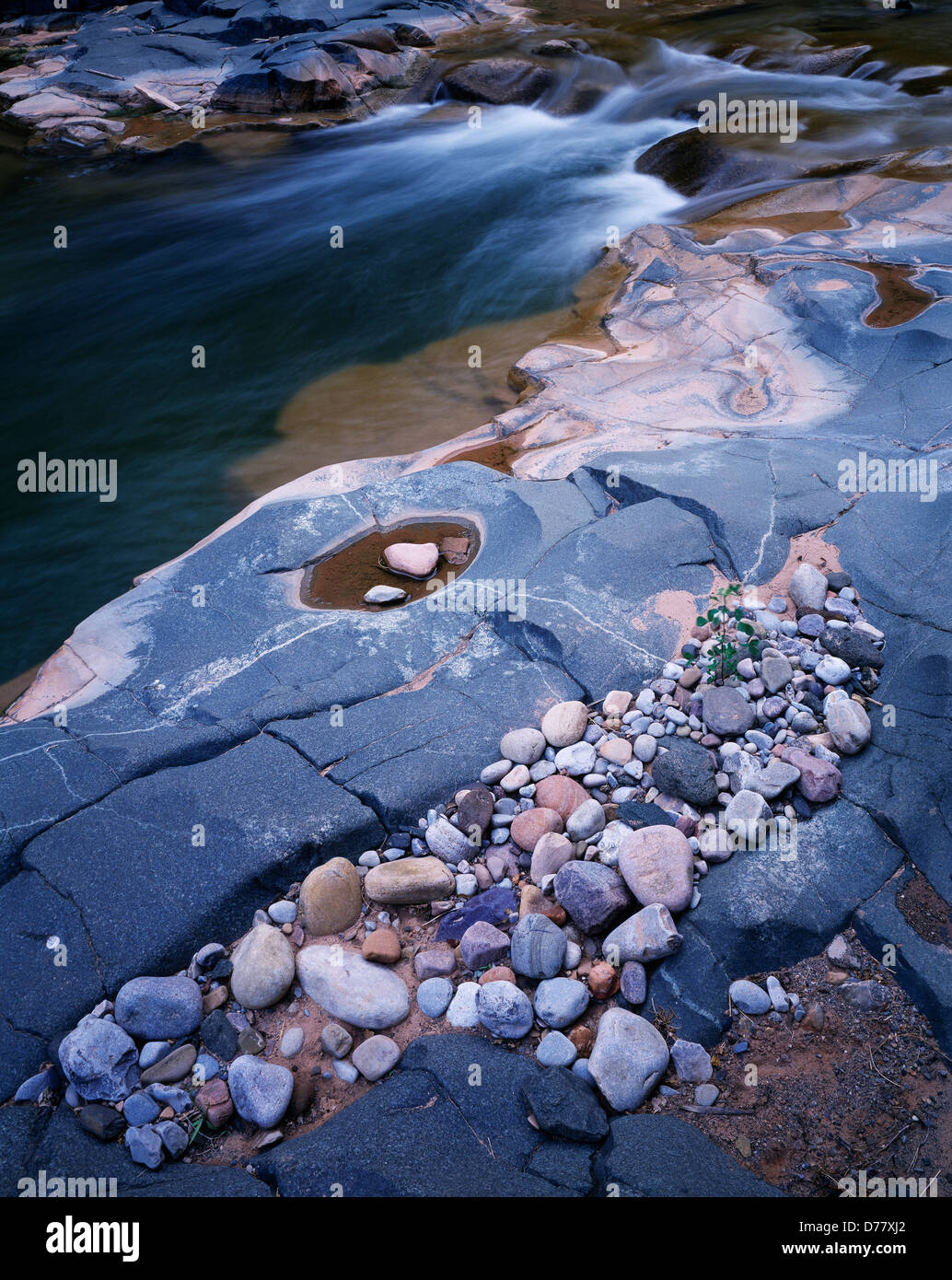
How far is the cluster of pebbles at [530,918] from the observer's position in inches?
113

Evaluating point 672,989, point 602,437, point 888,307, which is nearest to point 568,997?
point 672,989

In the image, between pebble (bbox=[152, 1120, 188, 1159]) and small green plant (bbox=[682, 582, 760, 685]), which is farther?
small green plant (bbox=[682, 582, 760, 685])

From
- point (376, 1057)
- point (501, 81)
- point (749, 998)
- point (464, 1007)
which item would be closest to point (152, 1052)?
point (376, 1057)

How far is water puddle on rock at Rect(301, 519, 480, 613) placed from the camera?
498 centimetres

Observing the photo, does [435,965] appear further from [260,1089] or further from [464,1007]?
[260,1089]

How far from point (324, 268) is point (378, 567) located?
24.4ft

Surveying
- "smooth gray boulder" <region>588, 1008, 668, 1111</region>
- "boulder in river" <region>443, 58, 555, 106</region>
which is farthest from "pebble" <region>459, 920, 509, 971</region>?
"boulder in river" <region>443, 58, 555, 106</region>

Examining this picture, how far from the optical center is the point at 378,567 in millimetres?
5223

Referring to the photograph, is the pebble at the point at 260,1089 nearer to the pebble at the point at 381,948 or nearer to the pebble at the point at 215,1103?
the pebble at the point at 215,1103

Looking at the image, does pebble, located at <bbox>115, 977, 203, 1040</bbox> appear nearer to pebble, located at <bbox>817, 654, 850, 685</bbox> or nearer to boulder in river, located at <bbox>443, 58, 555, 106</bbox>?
pebble, located at <bbox>817, 654, 850, 685</bbox>

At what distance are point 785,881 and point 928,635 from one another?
1.57 meters

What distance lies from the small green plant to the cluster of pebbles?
0.17ft

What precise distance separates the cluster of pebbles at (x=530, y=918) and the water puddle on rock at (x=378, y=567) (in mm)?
1476

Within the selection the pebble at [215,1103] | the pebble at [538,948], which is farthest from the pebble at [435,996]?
the pebble at [215,1103]
